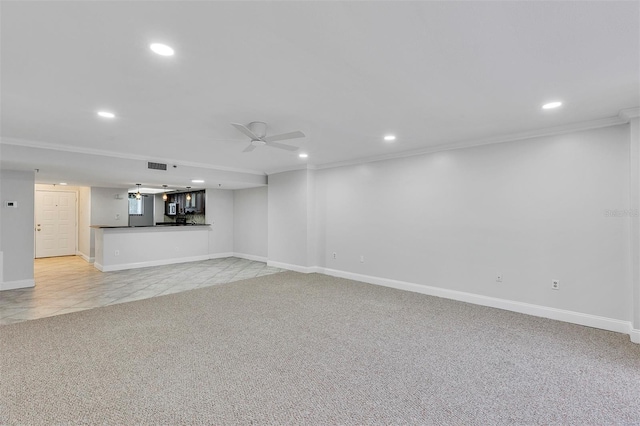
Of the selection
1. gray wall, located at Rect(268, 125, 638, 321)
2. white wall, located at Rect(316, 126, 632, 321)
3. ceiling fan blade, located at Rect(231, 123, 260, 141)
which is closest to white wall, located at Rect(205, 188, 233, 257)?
gray wall, located at Rect(268, 125, 638, 321)

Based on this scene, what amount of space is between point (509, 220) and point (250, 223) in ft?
22.1

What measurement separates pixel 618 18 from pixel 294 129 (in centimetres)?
303

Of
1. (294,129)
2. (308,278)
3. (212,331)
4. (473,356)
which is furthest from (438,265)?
(212,331)

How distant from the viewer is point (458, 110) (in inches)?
130

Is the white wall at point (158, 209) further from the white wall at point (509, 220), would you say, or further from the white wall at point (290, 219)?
the white wall at point (509, 220)

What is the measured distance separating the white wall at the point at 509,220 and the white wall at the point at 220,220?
4853 mm

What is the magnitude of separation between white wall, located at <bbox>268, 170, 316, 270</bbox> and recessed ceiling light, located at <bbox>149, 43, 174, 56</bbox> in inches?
185

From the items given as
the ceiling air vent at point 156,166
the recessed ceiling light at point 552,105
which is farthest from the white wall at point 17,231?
the recessed ceiling light at point 552,105

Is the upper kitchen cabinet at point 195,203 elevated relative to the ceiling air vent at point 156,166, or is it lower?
lower

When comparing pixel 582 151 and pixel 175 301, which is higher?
pixel 582 151

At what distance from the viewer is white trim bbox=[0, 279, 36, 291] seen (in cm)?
533

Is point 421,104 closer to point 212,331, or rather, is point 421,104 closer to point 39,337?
point 212,331

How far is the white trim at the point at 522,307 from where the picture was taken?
3553 millimetres

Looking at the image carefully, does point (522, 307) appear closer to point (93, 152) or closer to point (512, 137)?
point (512, 137)
